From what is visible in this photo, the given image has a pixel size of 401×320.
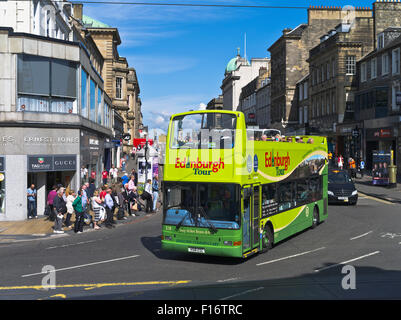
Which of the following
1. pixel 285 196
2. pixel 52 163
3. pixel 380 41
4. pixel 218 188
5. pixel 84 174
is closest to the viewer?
pixel 218 188

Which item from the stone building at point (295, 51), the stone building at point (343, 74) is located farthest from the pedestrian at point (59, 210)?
the stone building at point (295, 51)

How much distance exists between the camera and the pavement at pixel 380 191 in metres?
29.3

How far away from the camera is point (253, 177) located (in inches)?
522

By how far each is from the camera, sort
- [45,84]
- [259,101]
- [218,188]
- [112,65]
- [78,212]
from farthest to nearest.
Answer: [259,101]
[112,65]
[45,84]
[78,212]
[218,188]

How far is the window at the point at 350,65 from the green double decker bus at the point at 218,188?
138 feet

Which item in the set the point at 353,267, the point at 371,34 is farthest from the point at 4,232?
the point at 371,34

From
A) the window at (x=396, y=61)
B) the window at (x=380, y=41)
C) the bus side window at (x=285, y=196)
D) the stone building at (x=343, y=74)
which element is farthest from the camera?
the stone building at (x=343, y=74)

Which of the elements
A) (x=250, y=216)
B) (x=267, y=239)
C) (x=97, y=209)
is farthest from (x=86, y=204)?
(x=250, y=216)

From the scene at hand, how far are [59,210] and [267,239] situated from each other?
944 centimetres

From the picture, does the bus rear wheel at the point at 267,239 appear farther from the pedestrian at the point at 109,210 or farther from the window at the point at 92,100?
the window at the point at 92,100

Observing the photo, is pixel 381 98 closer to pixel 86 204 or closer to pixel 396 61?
pixel 396 61

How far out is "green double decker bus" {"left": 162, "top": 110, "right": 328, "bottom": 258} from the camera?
12.5 meters

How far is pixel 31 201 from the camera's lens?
2292 centimetres

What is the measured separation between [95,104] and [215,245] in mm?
23043
